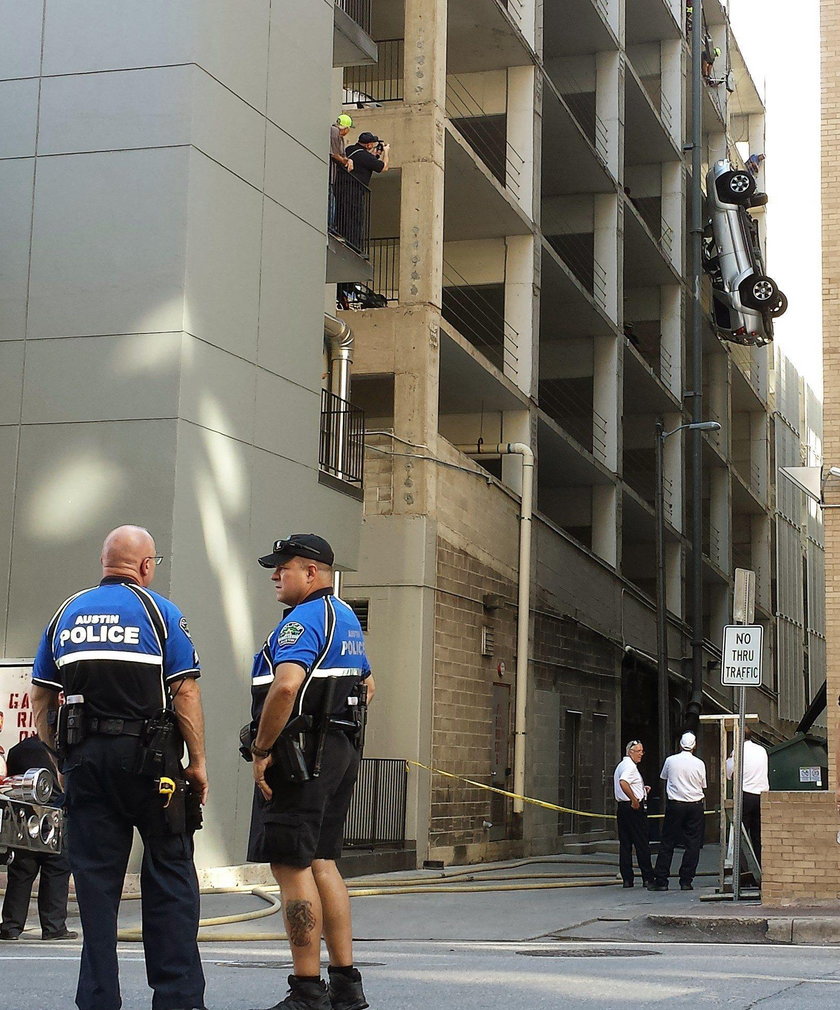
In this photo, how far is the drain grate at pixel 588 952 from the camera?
33.0 feet

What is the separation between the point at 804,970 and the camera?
28.5 feet

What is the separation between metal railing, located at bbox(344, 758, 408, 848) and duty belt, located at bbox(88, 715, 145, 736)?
14847mm

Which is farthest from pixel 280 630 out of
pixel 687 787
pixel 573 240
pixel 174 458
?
pixel 573 240

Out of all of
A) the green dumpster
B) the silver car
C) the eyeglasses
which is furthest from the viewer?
the silver car

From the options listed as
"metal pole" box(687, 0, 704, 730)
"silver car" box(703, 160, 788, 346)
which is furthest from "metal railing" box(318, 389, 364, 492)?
"silver car" box(703, 160, 788, 346)

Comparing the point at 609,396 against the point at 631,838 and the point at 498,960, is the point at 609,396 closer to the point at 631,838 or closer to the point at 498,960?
the point at 631,838

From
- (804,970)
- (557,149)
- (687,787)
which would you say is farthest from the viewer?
(557,149)

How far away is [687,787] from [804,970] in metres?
9.96

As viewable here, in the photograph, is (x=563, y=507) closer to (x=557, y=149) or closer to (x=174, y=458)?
(x=557, y=149)

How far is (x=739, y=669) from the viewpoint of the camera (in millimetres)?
14664

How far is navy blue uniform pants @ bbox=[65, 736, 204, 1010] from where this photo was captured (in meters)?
5.52

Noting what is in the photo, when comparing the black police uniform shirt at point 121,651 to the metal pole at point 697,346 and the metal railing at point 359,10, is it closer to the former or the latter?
the metal railing at point 359,10

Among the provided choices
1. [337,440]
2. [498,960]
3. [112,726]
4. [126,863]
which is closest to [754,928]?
[498,960]

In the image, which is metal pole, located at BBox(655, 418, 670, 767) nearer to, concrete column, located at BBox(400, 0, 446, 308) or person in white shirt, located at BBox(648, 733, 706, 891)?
person in white shirt, located at BBox(648, 733, 706, 891)
